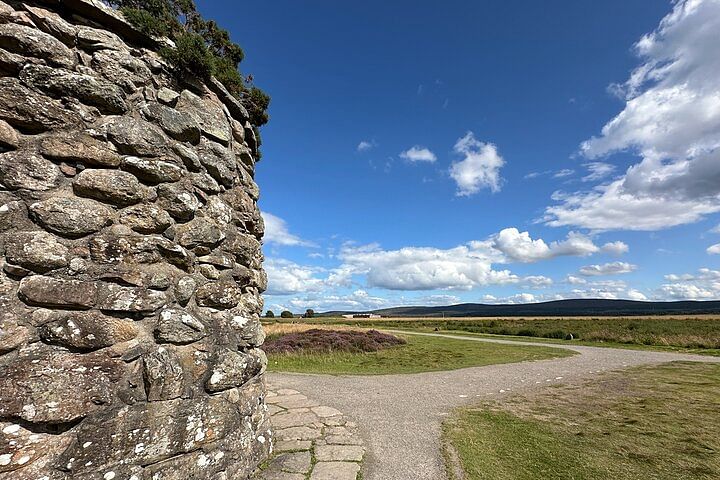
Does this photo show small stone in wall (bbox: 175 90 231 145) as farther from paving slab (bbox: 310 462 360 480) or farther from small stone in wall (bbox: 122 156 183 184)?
paving slab (bbox: 310 462 360 480)

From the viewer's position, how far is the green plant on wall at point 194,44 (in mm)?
4113

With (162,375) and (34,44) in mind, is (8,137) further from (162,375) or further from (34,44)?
(162,375)

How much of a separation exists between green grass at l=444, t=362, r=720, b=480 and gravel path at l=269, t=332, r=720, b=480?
0.46 m

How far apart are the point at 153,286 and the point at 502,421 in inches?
253

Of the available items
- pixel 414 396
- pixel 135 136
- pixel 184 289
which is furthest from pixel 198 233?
pixel 414 396

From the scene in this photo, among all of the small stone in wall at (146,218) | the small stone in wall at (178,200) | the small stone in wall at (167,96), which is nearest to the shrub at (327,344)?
the small stone in wall at (178,200)

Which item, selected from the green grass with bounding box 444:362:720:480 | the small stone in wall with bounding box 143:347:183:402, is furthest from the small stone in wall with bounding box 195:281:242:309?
the green grass with bounding box 444:362:720:480

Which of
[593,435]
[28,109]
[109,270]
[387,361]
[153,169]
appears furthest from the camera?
[387,361]

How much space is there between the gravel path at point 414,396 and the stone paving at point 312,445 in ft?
0.78

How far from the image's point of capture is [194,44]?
4250mm

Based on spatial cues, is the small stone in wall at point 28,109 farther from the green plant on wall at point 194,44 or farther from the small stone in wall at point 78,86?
the green plant on wall at point 194,44

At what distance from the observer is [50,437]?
9.05 feet

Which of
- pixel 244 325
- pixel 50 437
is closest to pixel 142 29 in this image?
pixel 244 325

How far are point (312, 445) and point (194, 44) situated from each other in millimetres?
5633
